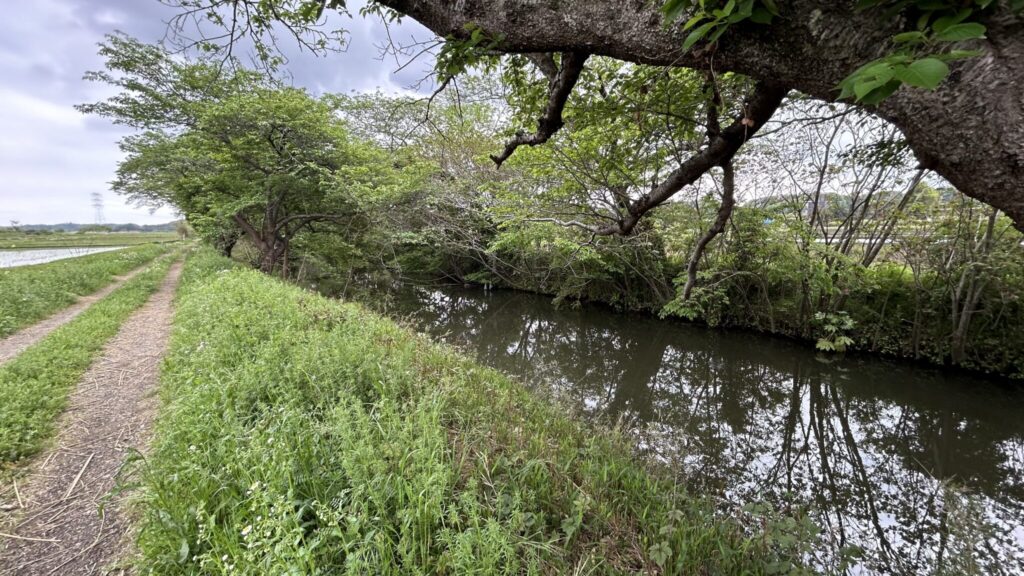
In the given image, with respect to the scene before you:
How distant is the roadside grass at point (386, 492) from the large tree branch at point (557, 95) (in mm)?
2242

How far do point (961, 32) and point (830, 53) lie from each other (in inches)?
15.5

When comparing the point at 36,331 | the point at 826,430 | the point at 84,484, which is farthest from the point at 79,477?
the point at 826,430

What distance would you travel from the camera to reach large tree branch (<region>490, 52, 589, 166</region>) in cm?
207

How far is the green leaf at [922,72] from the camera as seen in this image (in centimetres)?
75

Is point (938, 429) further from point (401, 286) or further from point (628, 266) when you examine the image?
point (401, 286)

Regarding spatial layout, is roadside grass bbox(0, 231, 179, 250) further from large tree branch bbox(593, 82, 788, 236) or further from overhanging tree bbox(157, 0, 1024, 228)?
large tree branch bbox(593, 82, 788, 236)

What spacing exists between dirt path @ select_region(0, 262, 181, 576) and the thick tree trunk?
Result: 348 cm

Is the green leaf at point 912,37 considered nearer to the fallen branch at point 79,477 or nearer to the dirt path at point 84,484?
the dirt path at point 84,484

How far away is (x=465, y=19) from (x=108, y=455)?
14.1ft

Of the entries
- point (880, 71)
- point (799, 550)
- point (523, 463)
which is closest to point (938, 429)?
point (799, 550)

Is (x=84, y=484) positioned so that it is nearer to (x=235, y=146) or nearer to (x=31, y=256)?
(x=235, y=146)

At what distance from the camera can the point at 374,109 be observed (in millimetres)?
18453

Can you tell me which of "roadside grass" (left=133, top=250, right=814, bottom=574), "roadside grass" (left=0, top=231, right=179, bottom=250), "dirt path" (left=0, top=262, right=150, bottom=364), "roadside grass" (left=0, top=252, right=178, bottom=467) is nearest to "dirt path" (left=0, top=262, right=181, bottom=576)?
"roadside grass" (left=0, top=252, right=178, bottom=467)

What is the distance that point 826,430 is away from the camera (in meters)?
5.70
